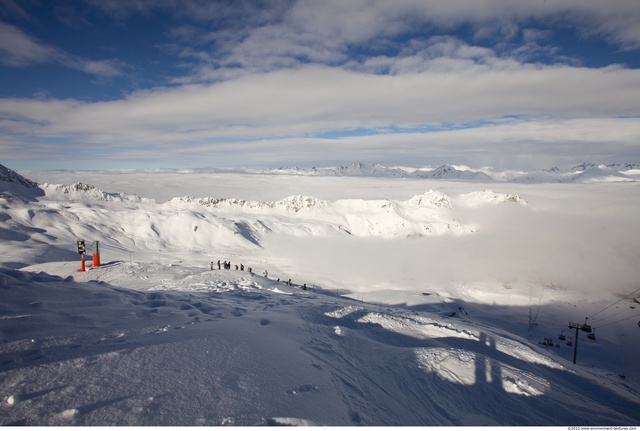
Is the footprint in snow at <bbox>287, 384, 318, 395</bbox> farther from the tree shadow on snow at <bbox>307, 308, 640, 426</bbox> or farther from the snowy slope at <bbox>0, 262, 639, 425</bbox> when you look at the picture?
the tree shadow on snow at <bbox>307, 308, 640, 426</bbox>

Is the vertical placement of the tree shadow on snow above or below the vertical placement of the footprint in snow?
below

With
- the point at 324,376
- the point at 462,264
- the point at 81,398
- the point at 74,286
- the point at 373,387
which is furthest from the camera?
the point at 462,264

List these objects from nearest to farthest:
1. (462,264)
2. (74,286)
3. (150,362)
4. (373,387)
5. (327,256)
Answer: (150,362) → (373,387) → (74,286) → (327,256) → (462,264)

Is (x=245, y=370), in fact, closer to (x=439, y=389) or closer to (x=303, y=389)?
(x=303, y=389)

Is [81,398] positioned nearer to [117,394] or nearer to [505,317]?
[117,394]

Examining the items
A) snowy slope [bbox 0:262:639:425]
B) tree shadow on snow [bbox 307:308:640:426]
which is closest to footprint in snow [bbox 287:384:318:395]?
snowy slope [bbox 0:262:639:425]

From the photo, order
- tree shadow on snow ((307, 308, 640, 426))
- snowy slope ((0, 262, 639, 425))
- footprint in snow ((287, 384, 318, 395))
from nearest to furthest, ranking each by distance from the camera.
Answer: snowy slope ((0, 262, 639, 425)) < footprint in snow ((287, 384, 318, 395)) < tree shadow on snow ((307, 308, 640, 426))

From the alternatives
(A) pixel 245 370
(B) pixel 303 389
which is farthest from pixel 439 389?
(A) pixel 245 370

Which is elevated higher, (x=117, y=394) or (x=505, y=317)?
(x=117, y=394)

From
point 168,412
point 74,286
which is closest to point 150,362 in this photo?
point 168,412

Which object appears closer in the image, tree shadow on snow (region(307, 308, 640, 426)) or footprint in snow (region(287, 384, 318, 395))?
footprint in snow (region(287, 384, 318, 395))

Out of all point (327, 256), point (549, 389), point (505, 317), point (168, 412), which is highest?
point (168, 412)
